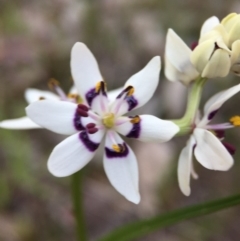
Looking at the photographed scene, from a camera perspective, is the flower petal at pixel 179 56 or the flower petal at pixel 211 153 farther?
the flower petal at pixel 179 56

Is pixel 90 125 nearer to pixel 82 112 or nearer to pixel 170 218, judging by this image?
pixel 82 112

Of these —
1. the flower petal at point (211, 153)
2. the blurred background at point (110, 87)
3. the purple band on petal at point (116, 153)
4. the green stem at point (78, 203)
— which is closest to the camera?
the flower petal at point (211, 153)

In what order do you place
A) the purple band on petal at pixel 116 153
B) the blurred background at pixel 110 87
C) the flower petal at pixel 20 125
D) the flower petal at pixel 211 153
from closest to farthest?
the flower petal at pixel 211 153
the purple band on petal at pixel 116 153
the flower petal at pixel 20 125
the blurred background at pixel 110 87

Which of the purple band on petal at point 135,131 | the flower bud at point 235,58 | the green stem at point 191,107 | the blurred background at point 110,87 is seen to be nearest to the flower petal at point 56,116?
the purple band on petal at point 135,131

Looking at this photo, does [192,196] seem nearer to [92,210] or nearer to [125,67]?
[92,210]

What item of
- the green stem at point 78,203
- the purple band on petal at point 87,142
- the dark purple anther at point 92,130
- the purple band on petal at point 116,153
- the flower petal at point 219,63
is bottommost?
the green stem at point 78,203

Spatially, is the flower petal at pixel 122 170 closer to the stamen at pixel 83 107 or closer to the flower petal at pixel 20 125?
the stamen at pixel 83 107

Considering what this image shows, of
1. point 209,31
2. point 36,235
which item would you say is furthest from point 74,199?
point 36,235
